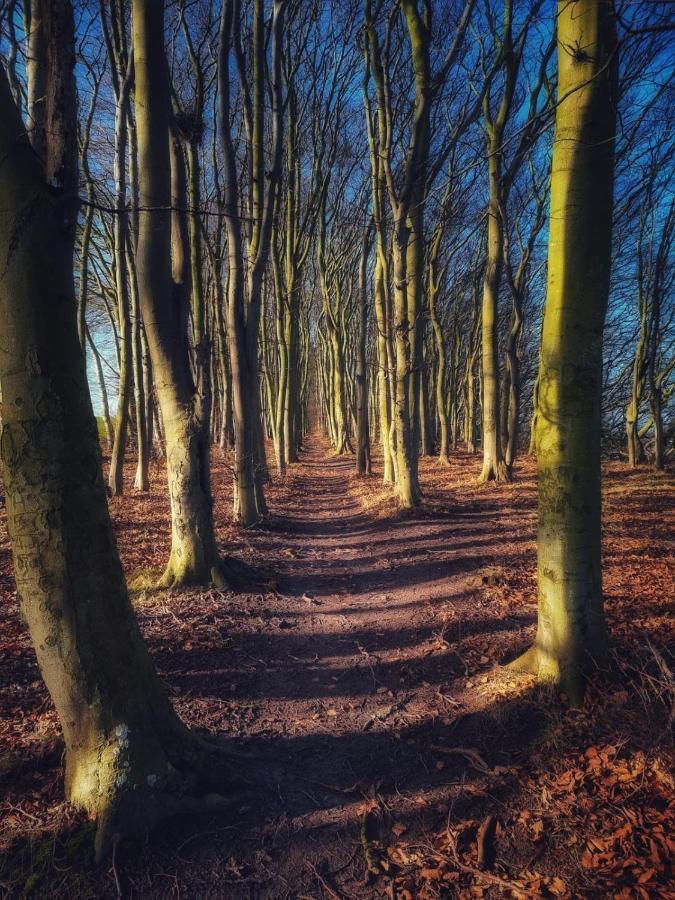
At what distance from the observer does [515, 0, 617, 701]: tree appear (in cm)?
290

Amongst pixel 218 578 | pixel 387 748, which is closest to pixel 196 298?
pixel 218 578

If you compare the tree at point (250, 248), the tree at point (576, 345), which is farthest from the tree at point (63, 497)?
the tree at point (250, 248)

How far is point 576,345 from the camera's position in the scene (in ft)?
9.80

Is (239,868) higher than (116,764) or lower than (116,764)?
lower

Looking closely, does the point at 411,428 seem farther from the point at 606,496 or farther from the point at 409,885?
the point at 409,885

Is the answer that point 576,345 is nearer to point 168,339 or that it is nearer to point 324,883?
point 324,883

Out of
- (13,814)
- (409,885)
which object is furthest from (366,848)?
(13,814)

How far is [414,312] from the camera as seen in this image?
1015cm

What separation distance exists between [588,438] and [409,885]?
2.58 metres

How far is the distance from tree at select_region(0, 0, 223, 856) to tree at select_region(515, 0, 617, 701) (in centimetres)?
258

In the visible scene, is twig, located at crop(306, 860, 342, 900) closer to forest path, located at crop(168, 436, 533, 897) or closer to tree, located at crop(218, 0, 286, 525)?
forest path, located at crop(168, 436, 533, 897)

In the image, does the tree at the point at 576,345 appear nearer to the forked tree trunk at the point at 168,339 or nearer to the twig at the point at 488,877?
the twig at the point at 488,877

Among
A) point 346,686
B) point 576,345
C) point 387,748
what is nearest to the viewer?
point 576,345

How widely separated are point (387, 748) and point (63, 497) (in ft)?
8.42
